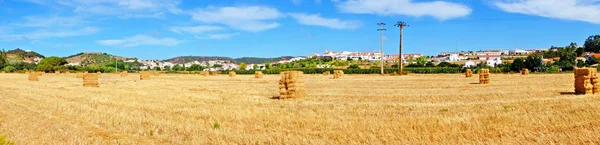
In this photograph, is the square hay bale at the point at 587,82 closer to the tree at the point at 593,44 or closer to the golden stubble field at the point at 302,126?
the golden stubble field at the point at 302,126

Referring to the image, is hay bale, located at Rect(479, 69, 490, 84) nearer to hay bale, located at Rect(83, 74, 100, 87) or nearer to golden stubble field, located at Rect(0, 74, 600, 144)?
golden stubble field, located at Rect(0, 74, 600, 144)

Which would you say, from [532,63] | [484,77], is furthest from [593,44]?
[484,77]

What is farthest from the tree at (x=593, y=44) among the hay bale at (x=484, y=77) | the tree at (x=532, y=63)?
the hay bale at (x=484, y=77)

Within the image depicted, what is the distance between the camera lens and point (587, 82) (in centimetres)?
2191

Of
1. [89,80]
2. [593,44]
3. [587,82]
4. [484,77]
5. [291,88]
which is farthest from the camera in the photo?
[593,44]

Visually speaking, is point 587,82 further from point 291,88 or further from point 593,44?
point 593,44

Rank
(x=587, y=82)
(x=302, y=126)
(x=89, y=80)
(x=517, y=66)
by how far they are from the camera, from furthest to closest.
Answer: (x=517, y=66)
(x=89, y=80)
(x=587, y=82)
(x=302, y=126)

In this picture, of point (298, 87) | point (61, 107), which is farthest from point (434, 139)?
point (298, 87)

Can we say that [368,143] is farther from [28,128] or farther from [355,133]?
[28,128]

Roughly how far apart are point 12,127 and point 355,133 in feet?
22.2

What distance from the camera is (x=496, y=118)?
37.9ft

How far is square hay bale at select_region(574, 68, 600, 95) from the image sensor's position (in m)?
21.8

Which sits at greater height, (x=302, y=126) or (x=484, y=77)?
(x=484, y=77)

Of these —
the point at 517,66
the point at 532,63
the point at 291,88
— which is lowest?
the point at 517,66
